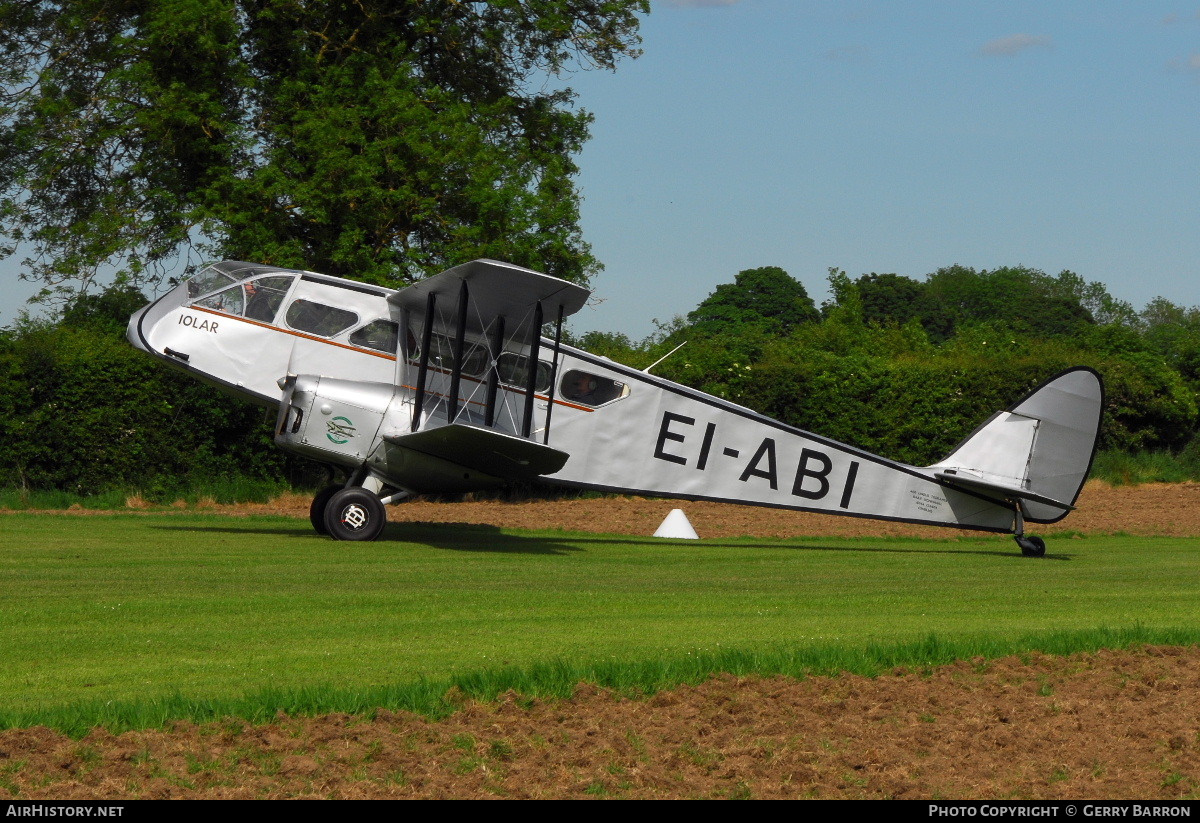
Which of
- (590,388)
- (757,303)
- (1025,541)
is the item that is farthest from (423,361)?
(757,303)

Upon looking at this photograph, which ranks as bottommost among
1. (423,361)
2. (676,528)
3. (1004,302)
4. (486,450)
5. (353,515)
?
(353,515)

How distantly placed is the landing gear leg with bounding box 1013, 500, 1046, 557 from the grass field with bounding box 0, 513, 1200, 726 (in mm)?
327

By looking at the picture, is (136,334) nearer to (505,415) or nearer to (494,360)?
(494,360)

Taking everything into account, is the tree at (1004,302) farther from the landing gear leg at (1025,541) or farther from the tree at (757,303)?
the landing gear leg at (1025,541)

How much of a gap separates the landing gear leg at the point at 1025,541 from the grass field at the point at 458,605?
12.9 inches

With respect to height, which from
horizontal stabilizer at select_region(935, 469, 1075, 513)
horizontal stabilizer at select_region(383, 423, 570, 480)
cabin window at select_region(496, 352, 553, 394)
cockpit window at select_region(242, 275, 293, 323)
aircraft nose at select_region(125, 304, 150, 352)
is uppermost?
cockpit window at select_region(242, 275, 293, 323)

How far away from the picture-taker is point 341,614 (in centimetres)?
1023

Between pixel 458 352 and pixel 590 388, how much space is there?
2.48m

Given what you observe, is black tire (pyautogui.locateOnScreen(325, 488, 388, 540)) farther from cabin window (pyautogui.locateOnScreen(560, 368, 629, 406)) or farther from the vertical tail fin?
the vertical tail fin

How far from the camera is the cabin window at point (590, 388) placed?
679 inches

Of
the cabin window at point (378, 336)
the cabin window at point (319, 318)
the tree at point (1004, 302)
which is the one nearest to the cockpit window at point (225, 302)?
the cabin window at point (319, 318)

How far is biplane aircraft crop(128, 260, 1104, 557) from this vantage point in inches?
625

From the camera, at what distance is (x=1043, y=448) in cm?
1772

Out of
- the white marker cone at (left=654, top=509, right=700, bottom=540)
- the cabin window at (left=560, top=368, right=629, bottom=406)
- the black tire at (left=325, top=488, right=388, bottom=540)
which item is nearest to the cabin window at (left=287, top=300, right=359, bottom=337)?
the black tire at (left=325, top=488, right=388, bottom=540)
